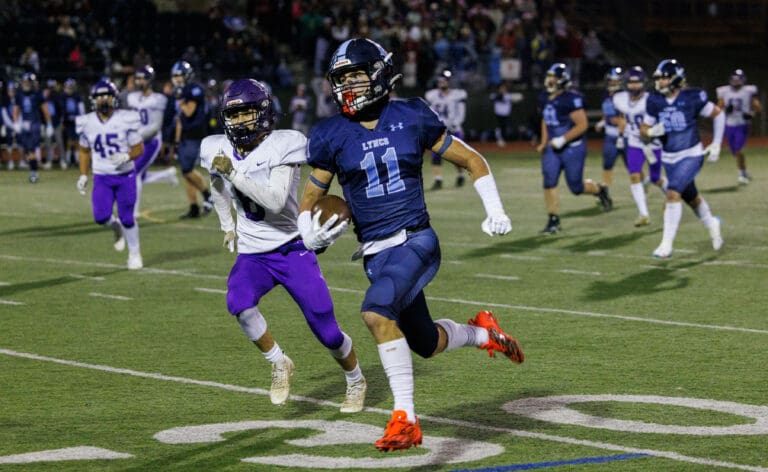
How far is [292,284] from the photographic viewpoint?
634 centimetres

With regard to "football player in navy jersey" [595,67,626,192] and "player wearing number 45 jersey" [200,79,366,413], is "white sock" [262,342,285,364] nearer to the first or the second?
"player wearing number 45 jersey" [200,79,366,413]

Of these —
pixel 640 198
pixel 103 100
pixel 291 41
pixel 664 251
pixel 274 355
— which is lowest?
pixel 664 251

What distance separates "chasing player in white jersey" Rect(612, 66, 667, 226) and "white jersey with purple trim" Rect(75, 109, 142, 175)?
547 cm

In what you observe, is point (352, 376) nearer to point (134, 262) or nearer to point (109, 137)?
point (134, 262)

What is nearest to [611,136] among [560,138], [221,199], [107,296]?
[560,138]

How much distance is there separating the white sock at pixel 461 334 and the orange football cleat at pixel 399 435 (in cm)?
85

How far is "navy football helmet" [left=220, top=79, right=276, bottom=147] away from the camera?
6.32 metres

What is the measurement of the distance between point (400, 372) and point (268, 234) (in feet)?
4.64

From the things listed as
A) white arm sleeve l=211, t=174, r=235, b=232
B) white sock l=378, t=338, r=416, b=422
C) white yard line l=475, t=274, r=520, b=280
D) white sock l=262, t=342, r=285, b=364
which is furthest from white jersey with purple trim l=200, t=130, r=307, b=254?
white yard line l=475, t=274, r=520, b=280

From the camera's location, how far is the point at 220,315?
933 centimetres

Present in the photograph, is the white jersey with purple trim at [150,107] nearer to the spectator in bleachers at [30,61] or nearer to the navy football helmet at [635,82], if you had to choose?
the navy football helmet at [635,82]

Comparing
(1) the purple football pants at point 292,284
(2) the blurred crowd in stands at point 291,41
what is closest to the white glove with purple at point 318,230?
(1) the purple football pants at point 292,284

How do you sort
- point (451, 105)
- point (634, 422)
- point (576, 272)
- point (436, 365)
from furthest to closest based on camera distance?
point (451, 105), point (576, 272), point (436, 365), point (634, 422)

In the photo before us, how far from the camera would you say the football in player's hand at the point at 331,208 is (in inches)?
214
